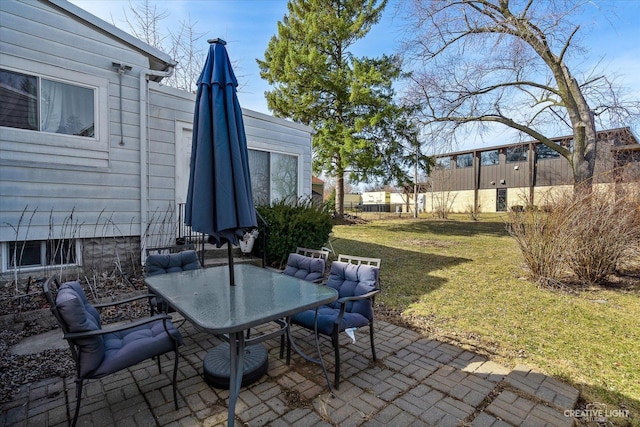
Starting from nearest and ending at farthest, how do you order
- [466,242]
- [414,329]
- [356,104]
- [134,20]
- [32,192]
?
[414,329]
[32,192]
[134,20]
[466,242]
[356,104]

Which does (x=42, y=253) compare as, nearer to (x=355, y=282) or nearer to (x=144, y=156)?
(x=144, y=156)

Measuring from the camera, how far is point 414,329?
144 inches

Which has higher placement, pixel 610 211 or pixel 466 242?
pixel 610 211

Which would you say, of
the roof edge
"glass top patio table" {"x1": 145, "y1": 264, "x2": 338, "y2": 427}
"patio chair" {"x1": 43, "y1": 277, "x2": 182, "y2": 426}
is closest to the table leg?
"glass top patio table" {"x1": 145, "y1": 264, "x2": 338, "y2": 427}

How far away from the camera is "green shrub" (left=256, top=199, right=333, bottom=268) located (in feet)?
19.1

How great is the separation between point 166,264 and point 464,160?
93.9 ft

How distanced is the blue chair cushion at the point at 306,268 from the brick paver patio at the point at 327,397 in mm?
789

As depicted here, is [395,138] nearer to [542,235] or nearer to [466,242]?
[466,242]

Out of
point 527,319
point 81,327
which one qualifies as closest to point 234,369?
point 81,327

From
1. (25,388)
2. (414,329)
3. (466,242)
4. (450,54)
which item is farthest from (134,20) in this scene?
(466,242)

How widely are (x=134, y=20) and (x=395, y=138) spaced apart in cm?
1122

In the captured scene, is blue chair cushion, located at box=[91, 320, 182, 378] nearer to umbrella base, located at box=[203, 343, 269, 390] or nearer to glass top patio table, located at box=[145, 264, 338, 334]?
glass top patio table, located at box=[145, 264, 338, 334]

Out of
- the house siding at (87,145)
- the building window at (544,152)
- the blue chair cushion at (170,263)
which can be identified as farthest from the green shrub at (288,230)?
the building window at (544,152)

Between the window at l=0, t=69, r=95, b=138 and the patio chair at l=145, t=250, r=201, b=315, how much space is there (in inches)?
104
